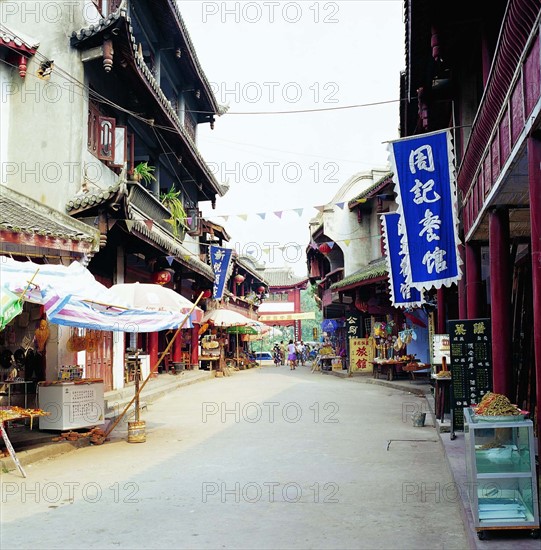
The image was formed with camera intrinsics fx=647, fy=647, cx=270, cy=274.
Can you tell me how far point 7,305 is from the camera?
6.71 meters

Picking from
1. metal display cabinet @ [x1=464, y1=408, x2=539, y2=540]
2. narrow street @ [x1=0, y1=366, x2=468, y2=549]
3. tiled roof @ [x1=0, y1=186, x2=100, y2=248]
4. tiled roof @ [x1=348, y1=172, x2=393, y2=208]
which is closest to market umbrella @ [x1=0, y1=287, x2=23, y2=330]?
narrow street @ [x1=0, y1=366, x2=468, y2=549]

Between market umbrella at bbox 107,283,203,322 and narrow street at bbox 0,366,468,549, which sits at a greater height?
market umbrella at bbox 107,283,203,322

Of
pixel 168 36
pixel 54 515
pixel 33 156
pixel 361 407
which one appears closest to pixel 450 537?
pixel 54 515

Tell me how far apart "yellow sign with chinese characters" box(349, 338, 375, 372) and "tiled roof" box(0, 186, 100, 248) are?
15694 mm

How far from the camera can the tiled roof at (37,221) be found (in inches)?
385

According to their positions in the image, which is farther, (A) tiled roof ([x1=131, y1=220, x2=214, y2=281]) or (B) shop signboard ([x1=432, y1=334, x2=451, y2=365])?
(A) tiled roof ([x1=131, y1=220, x2=214, y2=281])

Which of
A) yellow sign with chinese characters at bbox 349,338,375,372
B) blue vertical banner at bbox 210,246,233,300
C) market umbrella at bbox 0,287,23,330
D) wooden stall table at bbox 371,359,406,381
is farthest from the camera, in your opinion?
blue vertical banner at bbox 210,246,233,300

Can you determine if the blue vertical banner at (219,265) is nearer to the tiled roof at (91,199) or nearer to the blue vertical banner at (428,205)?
the tiled roof at (91,199)

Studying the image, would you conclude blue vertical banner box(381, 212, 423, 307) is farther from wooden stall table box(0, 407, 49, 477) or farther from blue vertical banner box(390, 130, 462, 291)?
wooden stall table box(0, 407, 49, 477)

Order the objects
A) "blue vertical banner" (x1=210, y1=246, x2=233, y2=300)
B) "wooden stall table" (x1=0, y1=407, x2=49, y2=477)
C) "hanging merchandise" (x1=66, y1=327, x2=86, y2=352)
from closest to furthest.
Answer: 1. "wooden stall table" (x1=0, y1=407, x2=49, y2=477)
2. "hanging merchandise" (x1=66, y1=327, x2=86, y2=352)
3. "blue vertical banner" (x1=210, y1=246, x2=233, y2=300)

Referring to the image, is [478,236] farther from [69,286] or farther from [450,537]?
[69,286]

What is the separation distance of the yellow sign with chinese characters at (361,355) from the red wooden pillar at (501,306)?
18.9 m

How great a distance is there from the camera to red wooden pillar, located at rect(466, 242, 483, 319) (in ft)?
32.3

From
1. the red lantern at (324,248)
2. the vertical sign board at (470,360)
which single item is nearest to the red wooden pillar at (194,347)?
the red lantern at (324,248)
